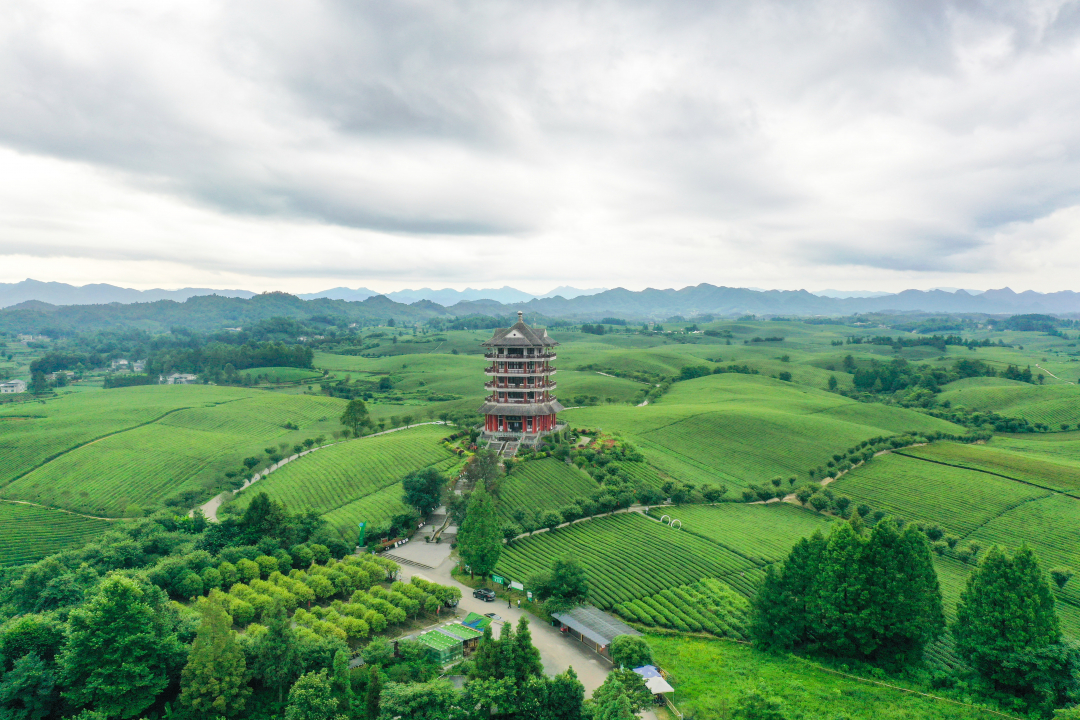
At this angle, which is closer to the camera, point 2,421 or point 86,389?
point 2,421

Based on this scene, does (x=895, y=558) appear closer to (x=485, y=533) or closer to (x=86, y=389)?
(x=485, y=533)

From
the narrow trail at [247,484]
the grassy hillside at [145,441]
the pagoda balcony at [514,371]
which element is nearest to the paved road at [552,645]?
the narrow trail at [247,484]

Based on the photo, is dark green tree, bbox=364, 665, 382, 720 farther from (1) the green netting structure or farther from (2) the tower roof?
(2) the tower roof

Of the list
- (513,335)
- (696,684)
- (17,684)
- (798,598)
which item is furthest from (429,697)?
(513,335)

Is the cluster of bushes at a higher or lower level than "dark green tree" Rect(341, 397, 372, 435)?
lower

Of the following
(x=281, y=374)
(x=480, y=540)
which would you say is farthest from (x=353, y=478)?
(x=281, y=374)

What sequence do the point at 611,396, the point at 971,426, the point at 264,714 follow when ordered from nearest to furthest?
the point at 264,714
the point at 971,426
the point at 611,396

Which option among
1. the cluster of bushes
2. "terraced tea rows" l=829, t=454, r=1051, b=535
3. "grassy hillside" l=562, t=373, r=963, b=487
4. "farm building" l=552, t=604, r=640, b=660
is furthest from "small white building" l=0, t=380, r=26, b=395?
"terraced tea rows" l=829, t=454, r=1051, b=535
